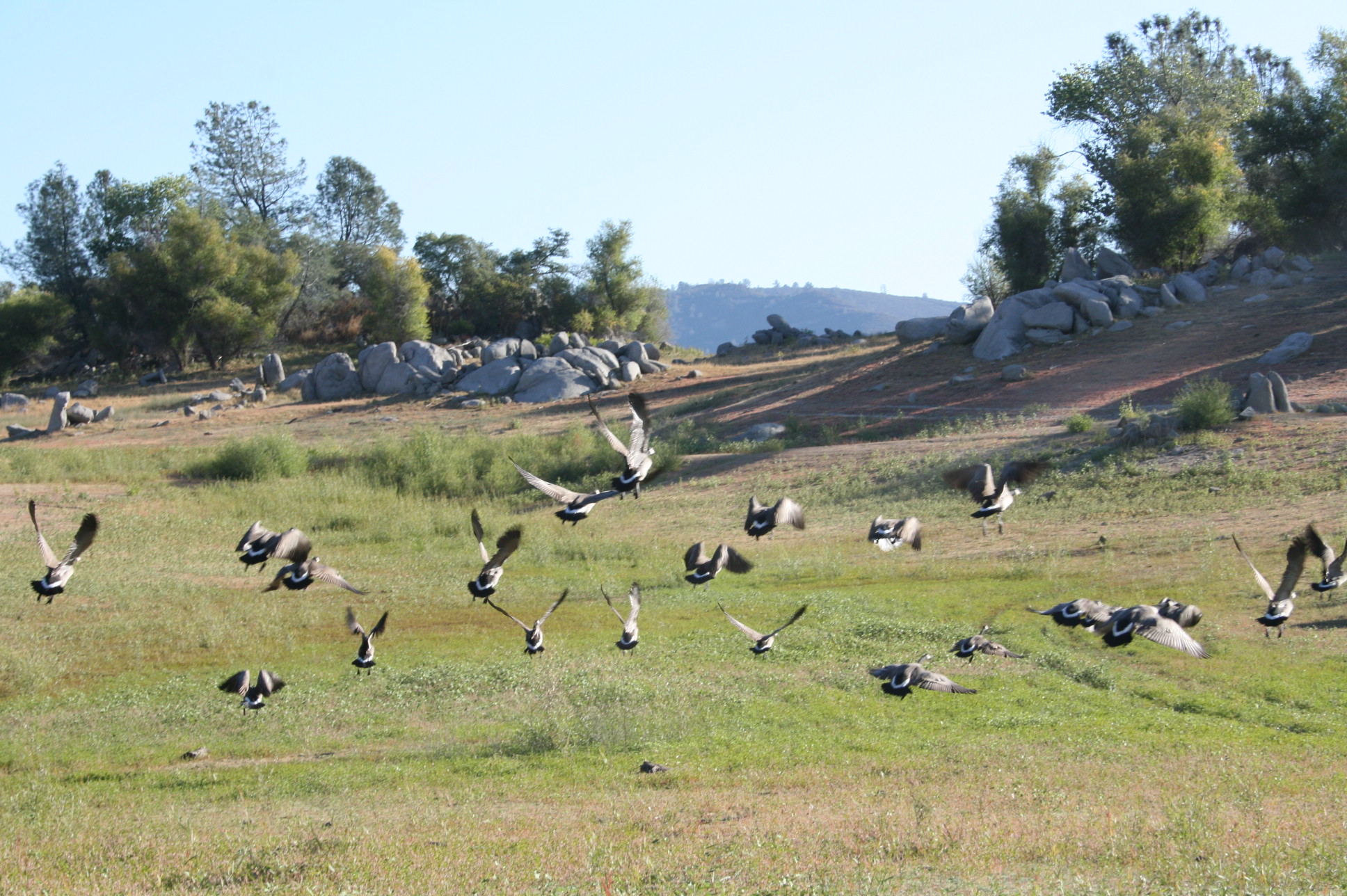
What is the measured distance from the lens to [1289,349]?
3609cm

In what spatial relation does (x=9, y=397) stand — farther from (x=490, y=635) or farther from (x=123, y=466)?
(x=490, y=635)

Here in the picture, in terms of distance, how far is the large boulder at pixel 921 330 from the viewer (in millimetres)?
49250

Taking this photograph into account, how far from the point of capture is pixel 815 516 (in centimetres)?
3027

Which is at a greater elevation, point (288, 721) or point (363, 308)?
point (363, 308)

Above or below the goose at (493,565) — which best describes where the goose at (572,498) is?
above

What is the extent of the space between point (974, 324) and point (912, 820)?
37.5 metres

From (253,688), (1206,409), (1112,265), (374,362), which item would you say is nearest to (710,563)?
(253,688)

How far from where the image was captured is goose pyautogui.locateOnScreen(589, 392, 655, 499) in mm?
10586

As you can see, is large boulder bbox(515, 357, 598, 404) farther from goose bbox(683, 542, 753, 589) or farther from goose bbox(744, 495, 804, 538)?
goose bbox(744, 495, 804, 538)

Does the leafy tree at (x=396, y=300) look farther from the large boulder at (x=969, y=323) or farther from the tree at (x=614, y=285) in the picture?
the large boulder at (x=969, y=323)

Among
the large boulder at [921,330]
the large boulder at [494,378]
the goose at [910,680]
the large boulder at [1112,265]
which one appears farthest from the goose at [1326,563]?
the large boulder at [494,378]

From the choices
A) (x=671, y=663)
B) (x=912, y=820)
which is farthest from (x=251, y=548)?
(x=671, y=663)

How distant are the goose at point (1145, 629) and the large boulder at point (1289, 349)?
29.7m

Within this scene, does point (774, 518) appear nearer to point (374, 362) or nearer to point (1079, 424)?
point (1079, 424)
